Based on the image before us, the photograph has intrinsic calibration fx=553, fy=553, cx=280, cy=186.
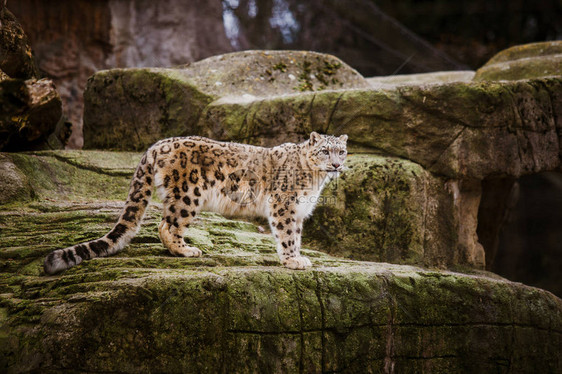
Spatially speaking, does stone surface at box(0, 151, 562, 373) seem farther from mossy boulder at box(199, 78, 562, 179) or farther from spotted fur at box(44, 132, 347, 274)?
mossy boulder at box(199, 78, 562, 179)

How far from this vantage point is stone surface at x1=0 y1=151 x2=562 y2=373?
350 cm

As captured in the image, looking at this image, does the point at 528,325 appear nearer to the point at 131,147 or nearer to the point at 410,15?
the point at 131,147

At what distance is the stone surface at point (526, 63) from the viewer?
26.8 ft

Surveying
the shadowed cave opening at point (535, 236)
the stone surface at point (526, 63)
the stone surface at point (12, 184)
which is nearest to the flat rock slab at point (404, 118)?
the stone surface at point (526, 63)

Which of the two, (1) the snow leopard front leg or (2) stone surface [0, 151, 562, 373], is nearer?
(2) stone surface [0, 151, 562, 373]

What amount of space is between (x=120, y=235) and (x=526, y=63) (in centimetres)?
685

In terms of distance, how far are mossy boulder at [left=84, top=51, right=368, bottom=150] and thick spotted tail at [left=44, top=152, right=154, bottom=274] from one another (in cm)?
295

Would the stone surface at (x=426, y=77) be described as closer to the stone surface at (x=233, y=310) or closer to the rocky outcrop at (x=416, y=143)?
the rocky outcrop at (x=416, y=143)

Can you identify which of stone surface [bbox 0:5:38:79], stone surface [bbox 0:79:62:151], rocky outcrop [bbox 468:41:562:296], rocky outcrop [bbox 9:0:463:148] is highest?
rocky outcrop [bbox 9:0:463:148]

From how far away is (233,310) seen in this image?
3.83 m

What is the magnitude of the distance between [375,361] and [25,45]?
5485 mm

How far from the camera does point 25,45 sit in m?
6.72

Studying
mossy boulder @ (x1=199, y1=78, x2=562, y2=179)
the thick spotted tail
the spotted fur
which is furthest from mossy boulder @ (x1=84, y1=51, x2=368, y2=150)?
the thick spotted tail

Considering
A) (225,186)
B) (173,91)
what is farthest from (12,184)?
(173,91)
